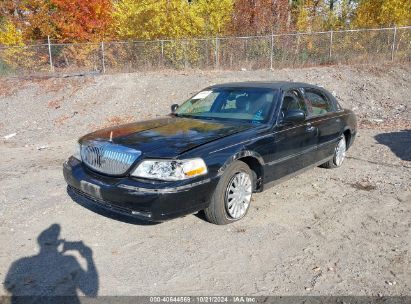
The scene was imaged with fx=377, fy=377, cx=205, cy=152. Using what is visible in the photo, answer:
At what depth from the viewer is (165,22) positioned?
18.8m

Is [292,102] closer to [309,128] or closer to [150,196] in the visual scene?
[309,128]

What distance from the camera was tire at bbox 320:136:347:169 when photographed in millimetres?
6580

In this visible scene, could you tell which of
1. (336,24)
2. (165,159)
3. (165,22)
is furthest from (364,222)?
(336,24)

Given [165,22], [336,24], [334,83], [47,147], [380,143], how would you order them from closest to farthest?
[380,143]
[47,147]
[334,83]
[165,22]
[336,24]

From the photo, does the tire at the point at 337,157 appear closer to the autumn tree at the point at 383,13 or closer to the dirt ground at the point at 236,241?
the dirt ground at the point at 236,241

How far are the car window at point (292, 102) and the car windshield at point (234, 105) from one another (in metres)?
0.19

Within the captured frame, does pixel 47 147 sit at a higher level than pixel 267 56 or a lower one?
lower

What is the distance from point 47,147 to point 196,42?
34.1 feet

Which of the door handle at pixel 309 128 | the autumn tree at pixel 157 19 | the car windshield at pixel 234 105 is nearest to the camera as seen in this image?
the car windshield at pixel 234 105

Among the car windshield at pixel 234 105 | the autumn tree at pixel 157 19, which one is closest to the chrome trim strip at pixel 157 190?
the car windshield at pixel 234 105

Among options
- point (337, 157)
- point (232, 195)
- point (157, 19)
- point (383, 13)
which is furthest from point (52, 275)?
point (383, 13)

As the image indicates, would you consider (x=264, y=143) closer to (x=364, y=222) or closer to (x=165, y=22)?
(x=364, y=222)

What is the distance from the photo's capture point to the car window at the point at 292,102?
5.18m

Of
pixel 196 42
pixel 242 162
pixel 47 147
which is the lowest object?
pixel 47 147
